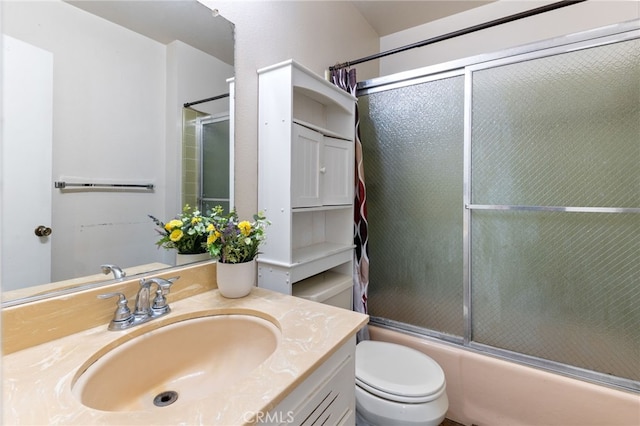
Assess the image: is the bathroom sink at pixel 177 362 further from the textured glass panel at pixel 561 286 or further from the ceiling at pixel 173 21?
the textured glass panel at pixel 561 286

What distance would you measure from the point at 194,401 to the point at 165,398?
0.33m

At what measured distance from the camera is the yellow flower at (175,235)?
948mm

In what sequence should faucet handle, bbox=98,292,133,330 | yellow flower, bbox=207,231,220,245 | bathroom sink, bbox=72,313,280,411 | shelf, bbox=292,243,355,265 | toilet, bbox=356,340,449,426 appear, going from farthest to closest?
shelf, bbox=292,243,355,265
toilet, bbox=356,340,449,426
yellow flower, bbox=207,231,220,245
faucet handle, bbox=98,292,133,330
bathroom sink, bbox=72,313,280,411

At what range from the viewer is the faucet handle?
74 cm

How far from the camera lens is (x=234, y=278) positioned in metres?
0.95

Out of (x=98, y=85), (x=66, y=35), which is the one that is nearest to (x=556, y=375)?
(x=98, y=85)

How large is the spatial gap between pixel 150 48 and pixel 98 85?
0.70 ft

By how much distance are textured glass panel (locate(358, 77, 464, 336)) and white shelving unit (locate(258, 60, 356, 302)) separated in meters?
0.25

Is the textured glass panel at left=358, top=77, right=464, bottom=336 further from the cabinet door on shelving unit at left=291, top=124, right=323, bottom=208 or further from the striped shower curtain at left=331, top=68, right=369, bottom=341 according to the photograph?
the cabinet door on shelving unit at left=291, top=124, right=323, bottom=208

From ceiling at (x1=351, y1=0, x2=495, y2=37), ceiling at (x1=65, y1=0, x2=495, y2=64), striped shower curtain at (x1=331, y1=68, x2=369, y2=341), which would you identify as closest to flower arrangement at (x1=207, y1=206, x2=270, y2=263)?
ceiling at (x1=65, y1=0, x2=495, y2=64)

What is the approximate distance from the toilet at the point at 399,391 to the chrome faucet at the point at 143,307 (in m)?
0.80

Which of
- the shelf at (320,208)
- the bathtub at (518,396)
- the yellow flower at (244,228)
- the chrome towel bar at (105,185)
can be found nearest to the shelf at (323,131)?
the shelf at (320,208)

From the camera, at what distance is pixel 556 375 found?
51.2 inches

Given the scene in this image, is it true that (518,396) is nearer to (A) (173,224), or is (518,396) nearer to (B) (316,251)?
(B) (316,251)
